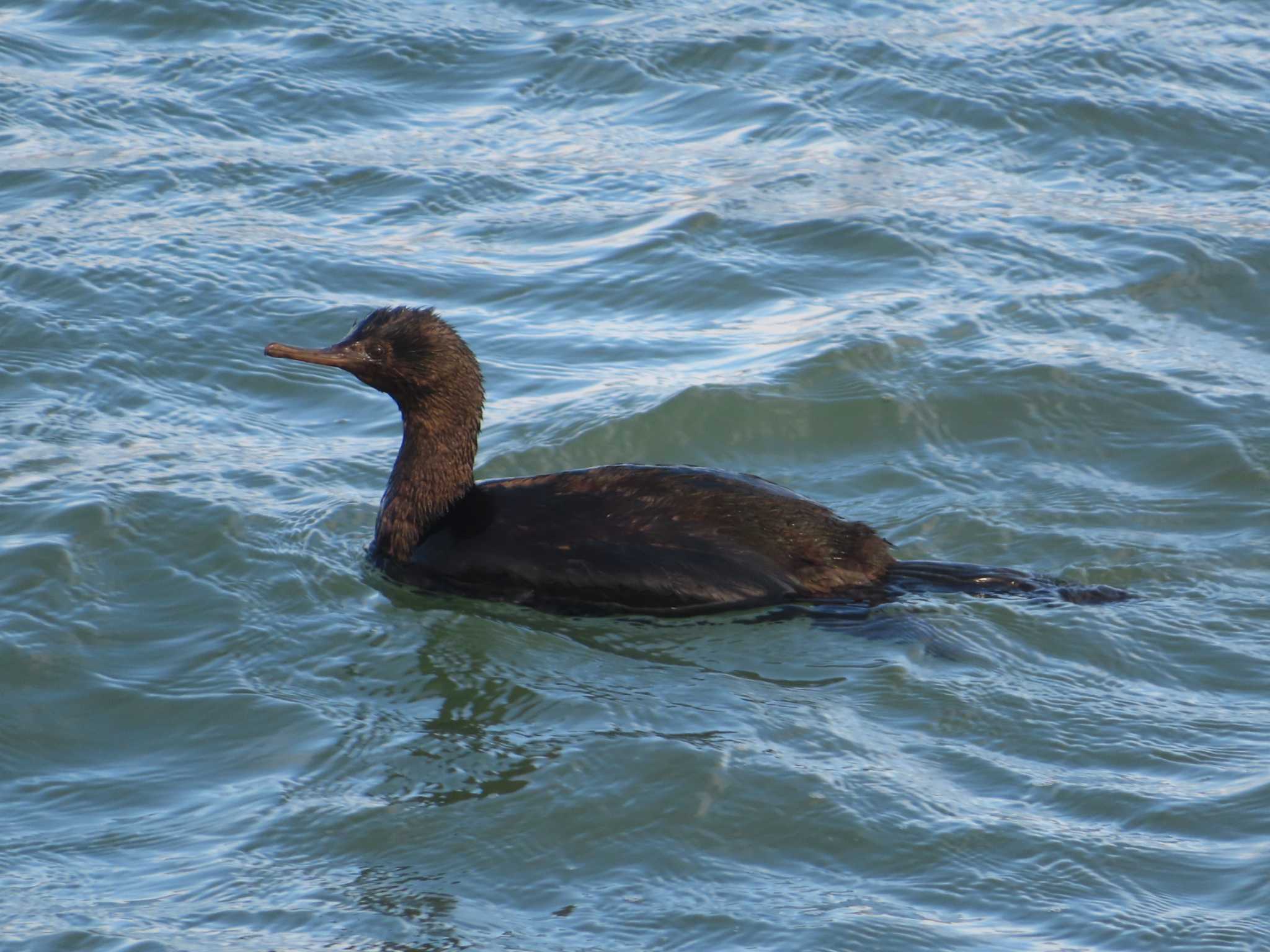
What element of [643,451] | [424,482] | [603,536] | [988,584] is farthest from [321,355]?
[988,584]

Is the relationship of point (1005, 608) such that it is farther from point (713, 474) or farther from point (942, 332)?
point (942, 332)

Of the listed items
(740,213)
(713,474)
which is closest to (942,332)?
(740,213)

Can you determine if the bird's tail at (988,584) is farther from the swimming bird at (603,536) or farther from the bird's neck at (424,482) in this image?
the bird's neck at (424,482)

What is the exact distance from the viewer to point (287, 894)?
5.20 m

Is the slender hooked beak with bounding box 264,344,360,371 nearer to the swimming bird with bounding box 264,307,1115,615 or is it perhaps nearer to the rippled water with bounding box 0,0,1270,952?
the swimming bird with bounding box 264,307,1115,615

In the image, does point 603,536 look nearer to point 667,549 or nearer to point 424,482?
point 667,549

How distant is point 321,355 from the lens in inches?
287

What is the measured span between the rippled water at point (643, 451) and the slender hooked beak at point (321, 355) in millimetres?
816

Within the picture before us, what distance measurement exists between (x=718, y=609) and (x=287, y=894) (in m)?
2.22

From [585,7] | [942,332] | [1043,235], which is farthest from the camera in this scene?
[585,7]

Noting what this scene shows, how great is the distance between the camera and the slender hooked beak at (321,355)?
7137 mm

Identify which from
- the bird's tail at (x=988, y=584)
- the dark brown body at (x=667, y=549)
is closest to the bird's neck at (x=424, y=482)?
the dark brown body at (x=667, y=549)

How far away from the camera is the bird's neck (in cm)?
740

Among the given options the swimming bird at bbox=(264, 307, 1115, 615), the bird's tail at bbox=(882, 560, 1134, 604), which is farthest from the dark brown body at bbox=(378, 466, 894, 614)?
the bird's tail at bbox=(882, 560, 1134, 604)
